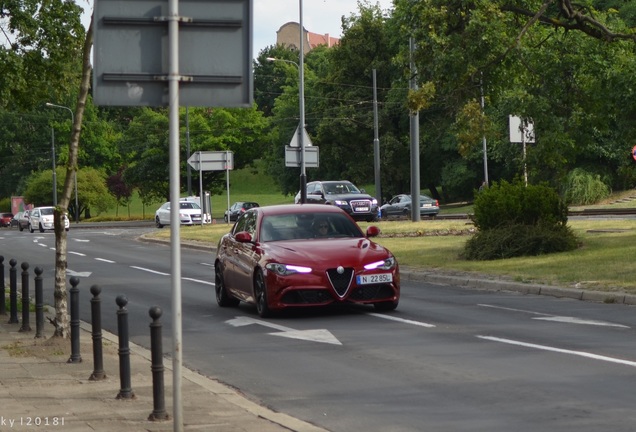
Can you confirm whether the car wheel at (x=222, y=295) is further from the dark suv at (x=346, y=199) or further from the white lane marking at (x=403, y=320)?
the dark suv at (x=346, y=199)

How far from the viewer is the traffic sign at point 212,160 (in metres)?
49.0

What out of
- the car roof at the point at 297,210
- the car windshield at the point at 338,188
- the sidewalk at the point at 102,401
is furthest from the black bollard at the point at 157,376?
the car windshield at the point at 338,188

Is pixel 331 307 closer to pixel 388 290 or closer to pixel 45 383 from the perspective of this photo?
pixel 388 290

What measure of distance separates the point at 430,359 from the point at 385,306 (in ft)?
16.1

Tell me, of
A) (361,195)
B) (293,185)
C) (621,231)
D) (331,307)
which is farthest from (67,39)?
(293,185)

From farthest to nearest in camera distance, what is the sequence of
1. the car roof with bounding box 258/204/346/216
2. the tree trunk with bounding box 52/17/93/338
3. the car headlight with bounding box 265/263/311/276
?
the car roof with bounding box 258/204/346/216 → the car headlight with bounding box 265/263/311/276 → the tree trunk with bounding box 52/17/93/338

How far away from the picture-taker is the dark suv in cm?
5203

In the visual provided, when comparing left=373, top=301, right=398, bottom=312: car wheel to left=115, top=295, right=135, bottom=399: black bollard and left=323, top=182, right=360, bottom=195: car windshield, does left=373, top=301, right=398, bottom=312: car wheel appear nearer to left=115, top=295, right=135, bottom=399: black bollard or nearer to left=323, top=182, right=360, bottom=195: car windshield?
left=115, top=295, right=135, bottom=399: black bollard

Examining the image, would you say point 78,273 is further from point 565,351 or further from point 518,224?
point 565,351

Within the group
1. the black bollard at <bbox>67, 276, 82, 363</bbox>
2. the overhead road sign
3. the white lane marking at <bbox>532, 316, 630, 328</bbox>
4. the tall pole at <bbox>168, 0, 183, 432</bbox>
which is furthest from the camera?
the white lane marking at <bbox>532, 316, 630, 328</bbox>

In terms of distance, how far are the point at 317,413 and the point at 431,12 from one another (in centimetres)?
1651

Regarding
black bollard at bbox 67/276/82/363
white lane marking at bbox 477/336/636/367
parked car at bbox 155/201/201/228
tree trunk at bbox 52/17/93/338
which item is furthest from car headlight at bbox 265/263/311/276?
parked car at bbox 155/201/201/228

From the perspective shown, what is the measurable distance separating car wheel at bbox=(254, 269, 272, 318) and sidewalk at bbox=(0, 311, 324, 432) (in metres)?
3.62

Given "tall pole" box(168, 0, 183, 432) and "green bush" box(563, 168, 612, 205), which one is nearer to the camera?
"tall pole" box(168, 0, 183, 432)
